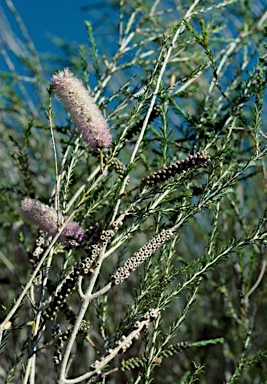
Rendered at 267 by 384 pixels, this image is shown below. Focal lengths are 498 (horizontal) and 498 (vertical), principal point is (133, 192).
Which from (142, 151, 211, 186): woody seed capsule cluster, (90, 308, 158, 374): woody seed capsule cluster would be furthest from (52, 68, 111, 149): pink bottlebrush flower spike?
(90, 308, 158, 374): woody seed capsule cluster

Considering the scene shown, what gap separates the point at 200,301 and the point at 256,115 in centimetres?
133

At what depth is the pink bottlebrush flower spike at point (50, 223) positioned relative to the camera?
25.8 inches

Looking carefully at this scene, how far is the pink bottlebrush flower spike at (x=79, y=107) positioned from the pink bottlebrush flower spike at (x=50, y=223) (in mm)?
110

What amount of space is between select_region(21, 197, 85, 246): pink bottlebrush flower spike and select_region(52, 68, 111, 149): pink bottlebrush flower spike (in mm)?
110

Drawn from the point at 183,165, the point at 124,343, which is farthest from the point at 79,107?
the point at 124,343

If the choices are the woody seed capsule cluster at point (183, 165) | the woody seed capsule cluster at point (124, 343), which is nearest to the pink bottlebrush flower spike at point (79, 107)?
the woody seed capsule cluster at point (183, 165)

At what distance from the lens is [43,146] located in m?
1.79

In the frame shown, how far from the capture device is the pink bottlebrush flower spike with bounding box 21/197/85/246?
66 cm

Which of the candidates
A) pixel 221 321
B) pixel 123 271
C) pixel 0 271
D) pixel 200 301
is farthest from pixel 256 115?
pixel 0 271

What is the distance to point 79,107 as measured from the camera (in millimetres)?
641

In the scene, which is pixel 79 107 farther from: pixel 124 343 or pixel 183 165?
pixel 124 343

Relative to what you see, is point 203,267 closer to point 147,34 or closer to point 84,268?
point 84,268

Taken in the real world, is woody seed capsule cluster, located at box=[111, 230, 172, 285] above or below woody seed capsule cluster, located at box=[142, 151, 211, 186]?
below

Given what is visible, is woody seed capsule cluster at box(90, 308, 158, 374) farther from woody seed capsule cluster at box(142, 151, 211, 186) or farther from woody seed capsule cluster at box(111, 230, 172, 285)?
woody seed capsule cluster at box(142, 151, 211, 186)
